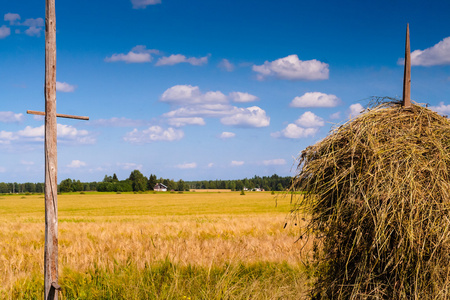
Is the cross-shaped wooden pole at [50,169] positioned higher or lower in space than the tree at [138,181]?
higher

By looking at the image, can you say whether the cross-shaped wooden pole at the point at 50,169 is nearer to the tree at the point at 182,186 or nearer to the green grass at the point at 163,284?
the green grass at the point at 163,284

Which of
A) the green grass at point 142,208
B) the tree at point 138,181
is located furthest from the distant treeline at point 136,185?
the green grass at point 142,208

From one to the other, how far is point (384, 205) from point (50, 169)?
4.34m

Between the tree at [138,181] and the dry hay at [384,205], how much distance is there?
128 meters

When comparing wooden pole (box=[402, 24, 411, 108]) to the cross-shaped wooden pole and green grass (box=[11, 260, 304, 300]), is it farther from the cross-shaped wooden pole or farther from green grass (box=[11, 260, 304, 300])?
the cross-shaped wooden pole

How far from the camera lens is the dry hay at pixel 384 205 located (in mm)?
4102

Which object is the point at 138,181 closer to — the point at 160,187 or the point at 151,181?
the point at 151,181

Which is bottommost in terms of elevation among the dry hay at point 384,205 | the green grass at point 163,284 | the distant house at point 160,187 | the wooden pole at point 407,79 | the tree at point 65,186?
the distant house at point 160,187

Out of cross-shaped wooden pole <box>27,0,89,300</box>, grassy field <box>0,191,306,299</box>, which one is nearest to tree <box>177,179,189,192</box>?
grassy field <box>0,191,306,299</box>

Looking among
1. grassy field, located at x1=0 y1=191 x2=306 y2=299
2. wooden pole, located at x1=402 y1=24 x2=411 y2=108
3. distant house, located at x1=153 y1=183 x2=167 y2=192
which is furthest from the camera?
distant house, located at x1=153 y1=183 x2=167 y2=192

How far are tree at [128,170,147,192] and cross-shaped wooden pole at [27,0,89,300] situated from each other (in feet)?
417

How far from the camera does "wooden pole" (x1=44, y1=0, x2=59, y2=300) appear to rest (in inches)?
204

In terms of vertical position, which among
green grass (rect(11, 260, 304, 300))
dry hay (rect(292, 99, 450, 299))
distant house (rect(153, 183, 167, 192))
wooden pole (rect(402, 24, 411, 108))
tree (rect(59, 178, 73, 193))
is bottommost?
distant house (rect(153, 183, 167, 192))

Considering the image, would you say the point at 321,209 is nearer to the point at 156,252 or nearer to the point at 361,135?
the point at 361,135
